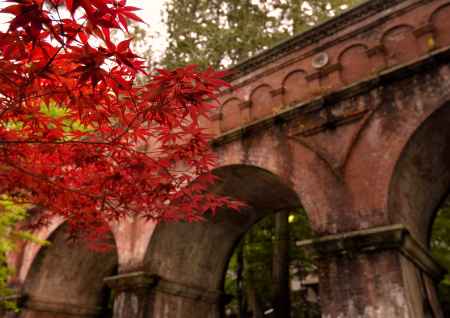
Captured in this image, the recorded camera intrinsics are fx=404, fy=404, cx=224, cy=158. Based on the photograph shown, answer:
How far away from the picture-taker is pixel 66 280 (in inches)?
399

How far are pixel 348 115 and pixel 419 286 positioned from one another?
244 centimetres

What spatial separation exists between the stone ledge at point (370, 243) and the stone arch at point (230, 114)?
2.83 meters

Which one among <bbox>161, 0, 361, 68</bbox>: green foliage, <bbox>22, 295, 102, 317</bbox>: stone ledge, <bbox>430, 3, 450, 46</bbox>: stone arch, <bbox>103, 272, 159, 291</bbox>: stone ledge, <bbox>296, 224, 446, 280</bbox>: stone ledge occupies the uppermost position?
<bbox>161, 0, 361, 68</bbox>: green foliage

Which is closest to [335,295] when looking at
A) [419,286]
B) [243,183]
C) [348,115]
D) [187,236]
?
[419,286]

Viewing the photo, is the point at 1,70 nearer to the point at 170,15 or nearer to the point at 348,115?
the point at 348,115

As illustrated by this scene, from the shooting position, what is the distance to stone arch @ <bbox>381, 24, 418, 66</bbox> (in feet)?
18.7

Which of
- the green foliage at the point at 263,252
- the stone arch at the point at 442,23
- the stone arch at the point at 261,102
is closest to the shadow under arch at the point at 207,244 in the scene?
the stone arch at the point at 261,102

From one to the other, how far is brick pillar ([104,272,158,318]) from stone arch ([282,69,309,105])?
3.89m

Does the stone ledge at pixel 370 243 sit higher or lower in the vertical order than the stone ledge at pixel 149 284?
higher

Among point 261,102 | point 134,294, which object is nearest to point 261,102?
point 261,102

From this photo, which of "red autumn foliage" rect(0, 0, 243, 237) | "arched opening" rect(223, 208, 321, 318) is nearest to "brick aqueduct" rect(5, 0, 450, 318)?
"red autumn foliage" rect(0, 0, 243, 237)

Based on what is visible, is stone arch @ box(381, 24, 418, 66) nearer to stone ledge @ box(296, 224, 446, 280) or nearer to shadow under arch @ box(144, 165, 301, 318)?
stone ledge @ box(296, 224, 446, 280)

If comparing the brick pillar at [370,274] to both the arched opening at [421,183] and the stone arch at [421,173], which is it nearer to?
the arched opening at [421,183]

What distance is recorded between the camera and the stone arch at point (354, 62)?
19.8ft
